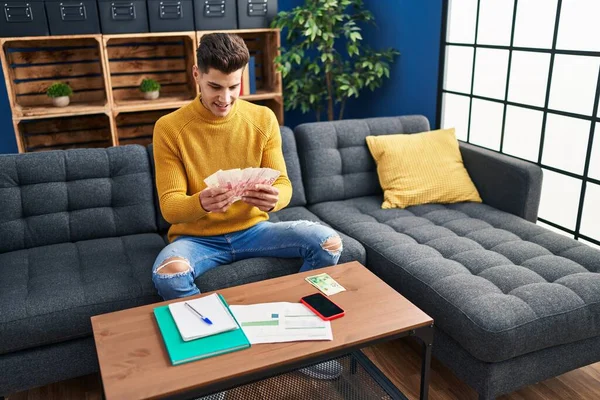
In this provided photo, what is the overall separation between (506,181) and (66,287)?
6.53ft

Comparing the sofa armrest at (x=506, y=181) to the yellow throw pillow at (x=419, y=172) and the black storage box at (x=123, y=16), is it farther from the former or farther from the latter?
the black storage box at (x=123, y=16)

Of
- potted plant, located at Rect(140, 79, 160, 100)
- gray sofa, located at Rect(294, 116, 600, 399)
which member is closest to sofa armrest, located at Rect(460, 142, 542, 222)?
gray sofa, located at Rect(294, 116, 600, 399)

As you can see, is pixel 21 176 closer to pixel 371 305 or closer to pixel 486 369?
pixel 371 305

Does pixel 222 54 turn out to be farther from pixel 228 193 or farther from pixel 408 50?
pixel 408 50

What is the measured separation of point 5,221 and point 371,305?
1.60 m

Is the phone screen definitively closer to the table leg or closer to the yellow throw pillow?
the table leg

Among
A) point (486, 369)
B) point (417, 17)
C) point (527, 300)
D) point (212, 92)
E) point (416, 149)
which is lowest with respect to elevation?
point (486, 369)

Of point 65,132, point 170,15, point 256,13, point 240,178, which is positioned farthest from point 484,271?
point 65,132

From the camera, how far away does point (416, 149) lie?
9.34 feet

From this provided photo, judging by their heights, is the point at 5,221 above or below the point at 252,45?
below

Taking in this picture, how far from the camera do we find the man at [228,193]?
1.95m

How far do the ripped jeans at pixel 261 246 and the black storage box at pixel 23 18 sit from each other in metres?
1.87

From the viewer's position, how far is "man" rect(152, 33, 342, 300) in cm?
195

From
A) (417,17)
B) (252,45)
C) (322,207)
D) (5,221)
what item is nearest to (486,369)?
(322,207)
